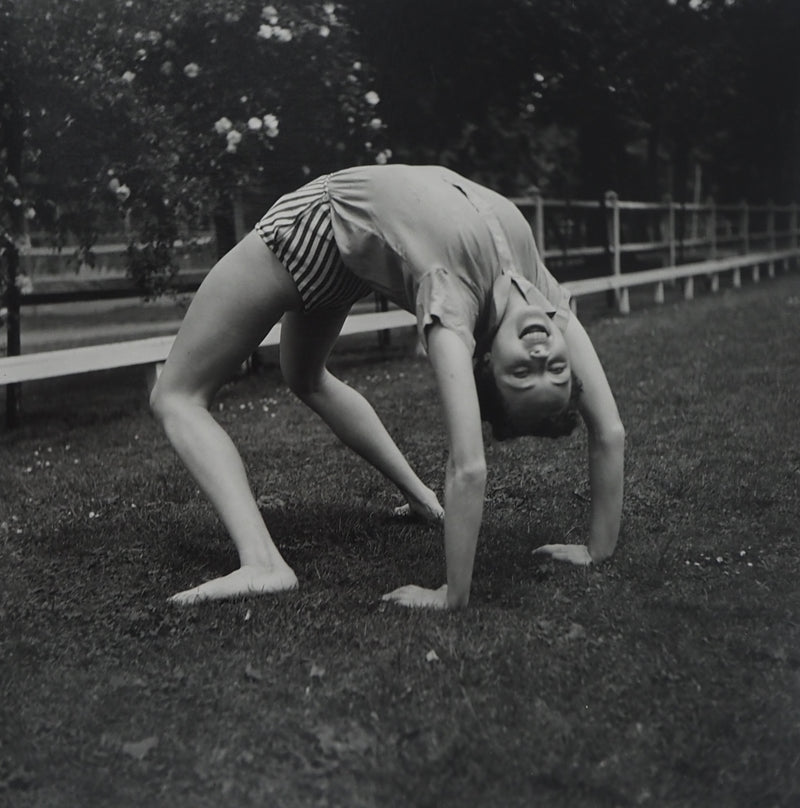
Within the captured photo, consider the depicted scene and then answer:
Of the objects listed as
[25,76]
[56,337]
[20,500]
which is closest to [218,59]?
[25,76]

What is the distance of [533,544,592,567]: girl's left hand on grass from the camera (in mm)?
3256

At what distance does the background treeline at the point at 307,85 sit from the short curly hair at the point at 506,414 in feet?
15.4

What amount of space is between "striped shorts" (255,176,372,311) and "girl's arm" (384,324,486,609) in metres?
0.52

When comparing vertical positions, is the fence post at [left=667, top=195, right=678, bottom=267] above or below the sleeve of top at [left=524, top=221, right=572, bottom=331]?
below

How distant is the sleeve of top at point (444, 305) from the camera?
2615 mm

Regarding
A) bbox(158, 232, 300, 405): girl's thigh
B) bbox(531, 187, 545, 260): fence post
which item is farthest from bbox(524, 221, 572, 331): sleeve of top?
bbox(531, 187, 545, 260): fence post

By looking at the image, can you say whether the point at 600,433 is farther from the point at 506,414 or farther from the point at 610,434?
the point at 506,414

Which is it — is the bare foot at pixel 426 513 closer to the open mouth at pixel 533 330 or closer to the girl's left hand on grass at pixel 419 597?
the girl's left hand on grass at pixel 419 597

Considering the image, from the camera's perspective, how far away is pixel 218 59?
7.15 metres

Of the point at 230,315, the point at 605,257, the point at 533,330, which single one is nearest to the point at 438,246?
the point at 533,330

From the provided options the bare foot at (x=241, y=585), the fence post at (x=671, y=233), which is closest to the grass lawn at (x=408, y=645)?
the bare foot at (x=241, y=585)

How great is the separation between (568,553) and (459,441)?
2.97ft

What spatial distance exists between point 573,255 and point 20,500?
388 inches

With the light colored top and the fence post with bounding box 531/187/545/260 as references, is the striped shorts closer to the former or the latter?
the light colored top
